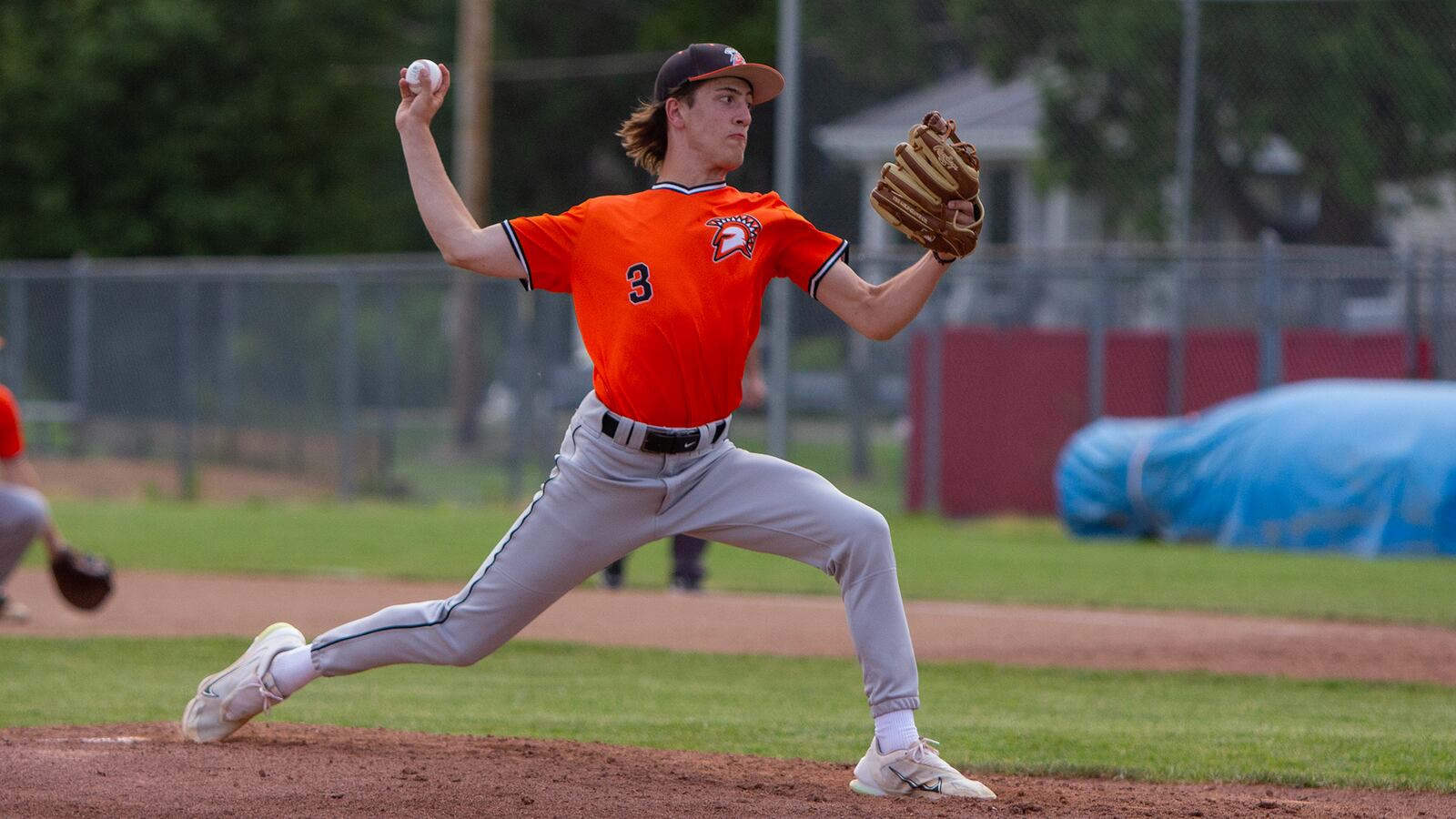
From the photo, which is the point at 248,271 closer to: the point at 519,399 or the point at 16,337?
the point at 16,337

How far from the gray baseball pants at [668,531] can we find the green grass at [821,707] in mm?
873

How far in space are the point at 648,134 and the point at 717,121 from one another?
305 mm

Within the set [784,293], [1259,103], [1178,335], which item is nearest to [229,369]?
[784,293]

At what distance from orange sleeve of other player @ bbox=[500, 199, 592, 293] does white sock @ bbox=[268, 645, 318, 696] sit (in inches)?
51.5

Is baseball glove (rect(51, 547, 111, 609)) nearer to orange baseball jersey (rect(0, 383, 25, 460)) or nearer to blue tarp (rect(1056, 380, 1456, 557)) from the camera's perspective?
orange baseball jersey (rect(0, 383, 25, 460))

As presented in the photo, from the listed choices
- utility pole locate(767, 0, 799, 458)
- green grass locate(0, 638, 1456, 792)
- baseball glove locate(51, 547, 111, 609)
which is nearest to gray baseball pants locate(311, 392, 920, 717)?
green grass locate(0, 638, 1456, 792)

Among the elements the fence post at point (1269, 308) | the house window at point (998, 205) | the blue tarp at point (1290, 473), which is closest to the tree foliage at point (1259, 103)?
the house window at point (998, 205)

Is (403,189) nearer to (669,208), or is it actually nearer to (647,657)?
(647,657)

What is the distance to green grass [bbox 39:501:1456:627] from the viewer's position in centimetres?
1103

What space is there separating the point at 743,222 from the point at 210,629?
216 inches

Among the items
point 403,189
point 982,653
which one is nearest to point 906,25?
point 982,653

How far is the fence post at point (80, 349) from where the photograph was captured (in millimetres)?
20500

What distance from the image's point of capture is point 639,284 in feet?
15.5

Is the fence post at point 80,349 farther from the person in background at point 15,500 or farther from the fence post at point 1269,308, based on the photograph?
the fence post at point 1269,308
